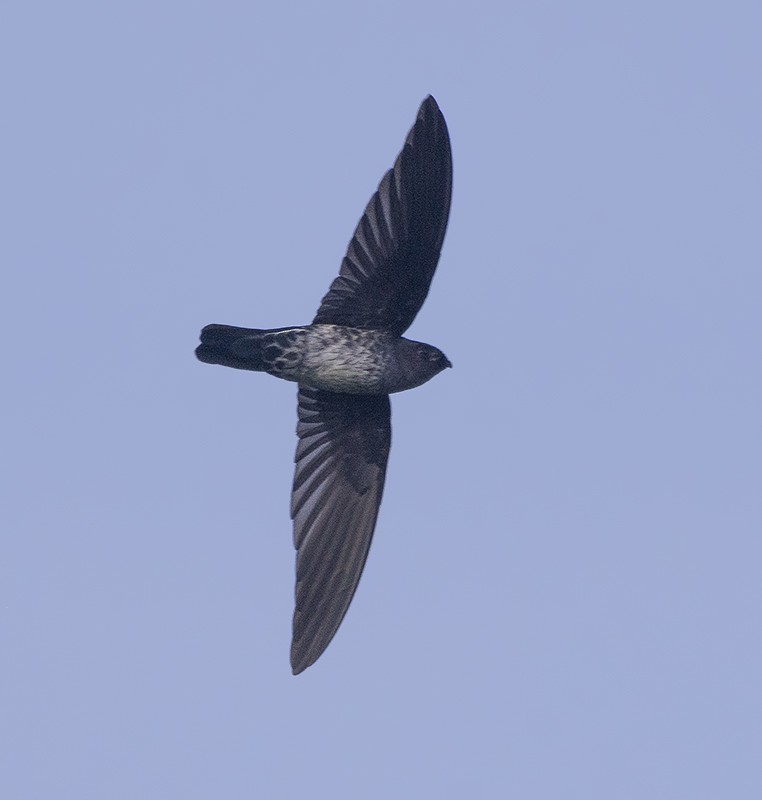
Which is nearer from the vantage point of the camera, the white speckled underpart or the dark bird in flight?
the dark bird in flight

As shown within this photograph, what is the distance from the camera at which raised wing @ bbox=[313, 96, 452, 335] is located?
1347cm

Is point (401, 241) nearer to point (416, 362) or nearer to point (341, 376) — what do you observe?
point (416, 362)

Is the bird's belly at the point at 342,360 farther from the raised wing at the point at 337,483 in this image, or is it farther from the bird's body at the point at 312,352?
the raised wing at the point at 337,483

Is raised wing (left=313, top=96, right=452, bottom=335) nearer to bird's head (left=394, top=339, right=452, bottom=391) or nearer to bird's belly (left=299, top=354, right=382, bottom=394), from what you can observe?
bird's head (left=394, top=339, right=452, bottom=391)

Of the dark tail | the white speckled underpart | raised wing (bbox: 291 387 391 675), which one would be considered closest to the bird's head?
the white speckled underpart

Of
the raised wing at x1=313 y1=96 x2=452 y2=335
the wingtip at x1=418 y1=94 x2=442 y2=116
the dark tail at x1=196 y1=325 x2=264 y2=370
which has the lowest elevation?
the dark tail at x1=196 y1=325 x2=264 y2=370

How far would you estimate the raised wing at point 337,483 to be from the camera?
13984 mm

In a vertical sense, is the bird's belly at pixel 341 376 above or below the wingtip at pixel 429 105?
below

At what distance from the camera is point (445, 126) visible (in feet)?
44.1

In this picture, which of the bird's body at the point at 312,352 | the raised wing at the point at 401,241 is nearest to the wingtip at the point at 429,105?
the raised wing at the point at 401,241

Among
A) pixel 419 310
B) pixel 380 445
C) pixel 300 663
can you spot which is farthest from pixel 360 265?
pixel 300 663

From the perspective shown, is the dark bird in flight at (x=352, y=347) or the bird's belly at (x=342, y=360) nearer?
the dark bird in flight at (x=352, y=347)

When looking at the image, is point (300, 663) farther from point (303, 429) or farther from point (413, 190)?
point (413, 190)

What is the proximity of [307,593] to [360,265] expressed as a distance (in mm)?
2243
